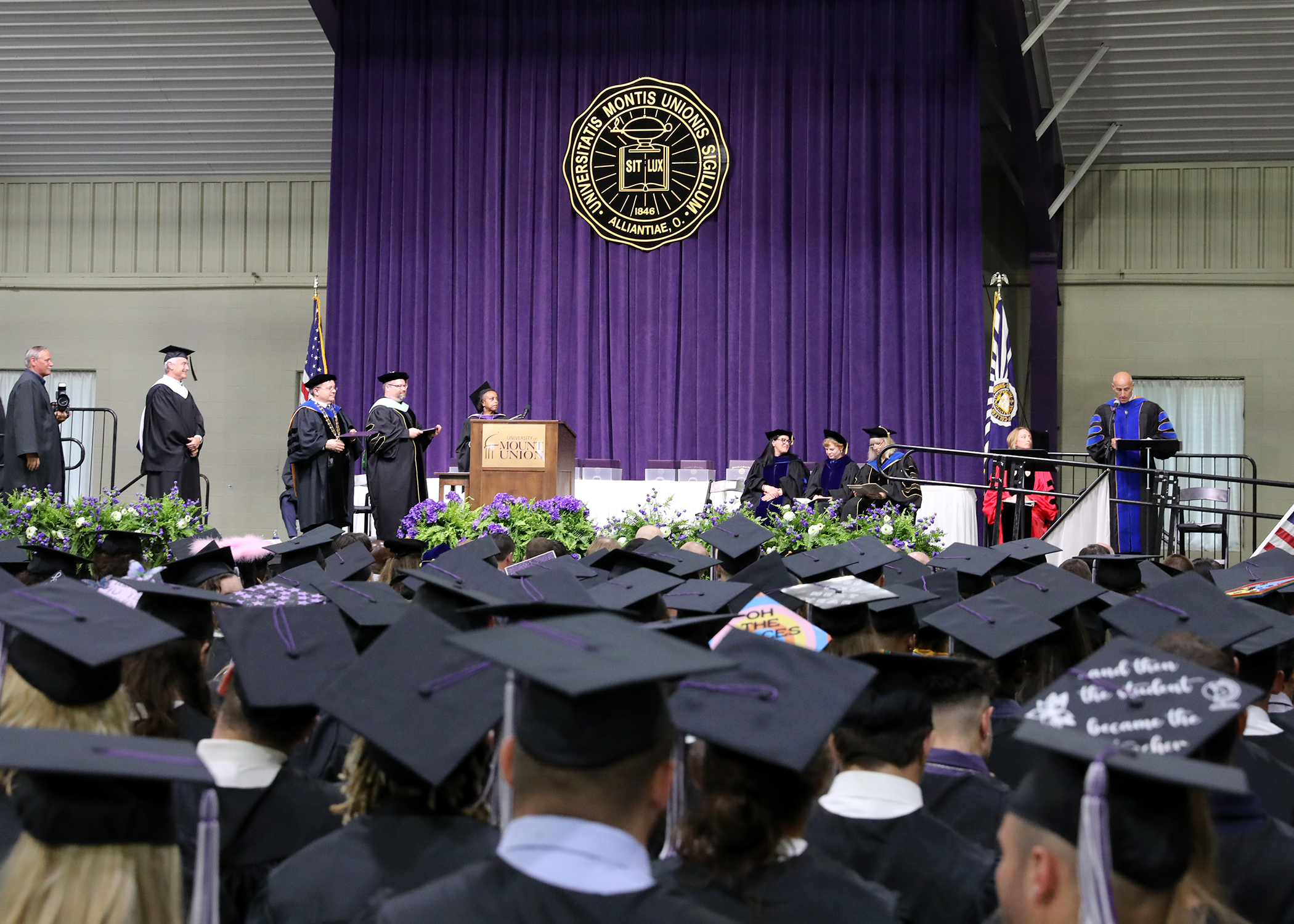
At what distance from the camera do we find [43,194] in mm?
14844

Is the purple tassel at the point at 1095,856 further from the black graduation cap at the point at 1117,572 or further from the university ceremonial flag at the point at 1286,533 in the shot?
the university ceremonial flag at the point at 1286,533

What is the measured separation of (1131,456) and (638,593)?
19.0 feet

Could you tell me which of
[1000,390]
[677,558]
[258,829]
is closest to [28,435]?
[677,558]

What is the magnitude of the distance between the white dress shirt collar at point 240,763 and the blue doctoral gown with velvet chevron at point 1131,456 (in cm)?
583

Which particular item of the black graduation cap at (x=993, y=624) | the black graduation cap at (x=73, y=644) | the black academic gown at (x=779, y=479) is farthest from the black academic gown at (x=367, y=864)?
the black academic gown at (x=779, y=479)

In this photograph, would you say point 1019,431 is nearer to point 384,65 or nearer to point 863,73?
point 863,73

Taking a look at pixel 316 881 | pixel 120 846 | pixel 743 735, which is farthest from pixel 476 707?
pixel 120 846

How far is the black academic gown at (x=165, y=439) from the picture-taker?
31.2 feet

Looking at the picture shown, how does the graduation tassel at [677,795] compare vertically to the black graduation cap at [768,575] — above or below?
below

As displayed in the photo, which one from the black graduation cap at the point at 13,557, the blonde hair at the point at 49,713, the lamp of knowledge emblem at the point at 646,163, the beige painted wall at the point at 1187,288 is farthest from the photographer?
the beige painted wall at the point at 1187,288

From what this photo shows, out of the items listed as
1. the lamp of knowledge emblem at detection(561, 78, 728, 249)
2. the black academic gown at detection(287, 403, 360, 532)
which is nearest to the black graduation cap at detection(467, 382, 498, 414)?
the black academic gown at detection(287, 403, 360, 532)

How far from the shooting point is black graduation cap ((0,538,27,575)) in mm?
5000

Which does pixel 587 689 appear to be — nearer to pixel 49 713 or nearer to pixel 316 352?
pixel 49 713

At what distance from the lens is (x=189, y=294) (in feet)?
48.0
